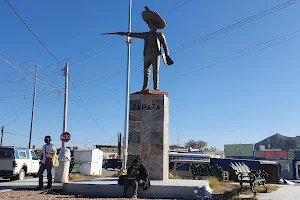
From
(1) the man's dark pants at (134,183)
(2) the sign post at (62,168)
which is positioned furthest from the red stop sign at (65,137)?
(1) the man's dark pants at (134,183)

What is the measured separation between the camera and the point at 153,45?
1184 cm

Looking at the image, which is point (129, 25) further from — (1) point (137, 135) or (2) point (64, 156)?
(1) point (137, 135)

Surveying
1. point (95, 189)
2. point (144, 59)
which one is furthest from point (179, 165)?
point (95, 189)

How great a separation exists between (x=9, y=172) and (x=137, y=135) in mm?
8317

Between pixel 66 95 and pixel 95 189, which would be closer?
pixel 95 189

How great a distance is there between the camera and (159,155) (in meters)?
10.5

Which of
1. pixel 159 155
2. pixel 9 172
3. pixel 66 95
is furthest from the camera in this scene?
pixel 66 95

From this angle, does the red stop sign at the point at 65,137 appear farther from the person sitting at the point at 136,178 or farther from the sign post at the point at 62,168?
the person sitting at the point at 136,178

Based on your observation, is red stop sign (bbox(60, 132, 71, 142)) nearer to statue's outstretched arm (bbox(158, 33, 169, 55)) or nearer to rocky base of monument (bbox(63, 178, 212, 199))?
rocky base of monument (bbox(63, 178, 212, 199))

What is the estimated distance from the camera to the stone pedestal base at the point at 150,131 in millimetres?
10516

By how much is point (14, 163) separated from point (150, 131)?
8.52 metres

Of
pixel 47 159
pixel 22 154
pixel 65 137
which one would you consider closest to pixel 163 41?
pixel 47 159

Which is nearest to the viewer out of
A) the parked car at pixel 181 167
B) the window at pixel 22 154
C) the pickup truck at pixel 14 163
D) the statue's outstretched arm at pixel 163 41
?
the statue's outstretched arm at pixel 163 41

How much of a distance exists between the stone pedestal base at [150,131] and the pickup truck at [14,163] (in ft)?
26.1
